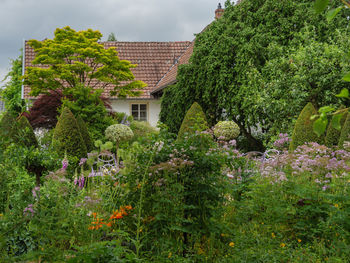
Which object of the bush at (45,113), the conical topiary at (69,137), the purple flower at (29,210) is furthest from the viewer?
the bush at (45,113)

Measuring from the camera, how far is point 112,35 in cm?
3612

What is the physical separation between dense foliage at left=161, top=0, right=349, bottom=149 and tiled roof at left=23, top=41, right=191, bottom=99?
7.28 meters

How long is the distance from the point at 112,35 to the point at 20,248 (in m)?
34.1

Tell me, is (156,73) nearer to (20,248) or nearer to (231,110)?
(231,110)

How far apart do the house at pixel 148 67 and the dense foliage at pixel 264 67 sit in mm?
6361

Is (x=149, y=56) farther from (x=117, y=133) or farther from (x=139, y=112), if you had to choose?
(x=117, y=133)

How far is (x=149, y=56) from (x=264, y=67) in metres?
12.3

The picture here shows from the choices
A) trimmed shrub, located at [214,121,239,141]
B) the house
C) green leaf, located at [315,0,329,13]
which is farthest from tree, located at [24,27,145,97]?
green leaf, located at [315,0,329,13]

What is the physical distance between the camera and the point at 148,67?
22156 millimetres

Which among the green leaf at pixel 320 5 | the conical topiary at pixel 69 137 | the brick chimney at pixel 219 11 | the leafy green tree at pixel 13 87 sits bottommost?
the conical topiary at pixel 69 137

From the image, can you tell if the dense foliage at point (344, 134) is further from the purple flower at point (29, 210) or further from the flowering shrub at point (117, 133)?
the flowering shrub at point (117, 133)

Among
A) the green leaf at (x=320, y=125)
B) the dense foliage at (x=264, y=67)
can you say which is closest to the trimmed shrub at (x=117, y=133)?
the dense foliage at (x=264, y=67)

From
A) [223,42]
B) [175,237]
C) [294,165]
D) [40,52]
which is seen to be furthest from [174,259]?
[40,52]

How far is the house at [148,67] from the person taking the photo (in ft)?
68.5
